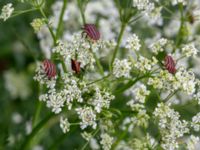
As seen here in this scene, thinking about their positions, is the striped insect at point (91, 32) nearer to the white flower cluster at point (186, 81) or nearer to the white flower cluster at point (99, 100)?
the white flower cluster at point (99, 100)

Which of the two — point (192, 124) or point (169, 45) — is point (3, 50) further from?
point (192, 124)

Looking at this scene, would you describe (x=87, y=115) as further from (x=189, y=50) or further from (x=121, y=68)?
(x=189, y=50)

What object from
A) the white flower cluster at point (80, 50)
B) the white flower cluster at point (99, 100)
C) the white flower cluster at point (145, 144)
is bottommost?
the white flower cluster at point (145, 144)

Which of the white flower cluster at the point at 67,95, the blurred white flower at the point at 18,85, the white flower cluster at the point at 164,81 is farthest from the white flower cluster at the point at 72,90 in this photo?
the blurred white flower at the point at 18,85

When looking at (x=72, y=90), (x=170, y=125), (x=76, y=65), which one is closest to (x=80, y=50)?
(x=76, y=65)

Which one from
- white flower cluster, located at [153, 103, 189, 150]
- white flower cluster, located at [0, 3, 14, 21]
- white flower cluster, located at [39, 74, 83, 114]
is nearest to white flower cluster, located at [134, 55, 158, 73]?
white flower cluster, located at [153, 103, 189, 150]

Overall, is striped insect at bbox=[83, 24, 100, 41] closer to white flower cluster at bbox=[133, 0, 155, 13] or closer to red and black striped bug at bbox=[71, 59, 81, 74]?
red and black striped bug at bbox=[71, 59, 81, 74]
